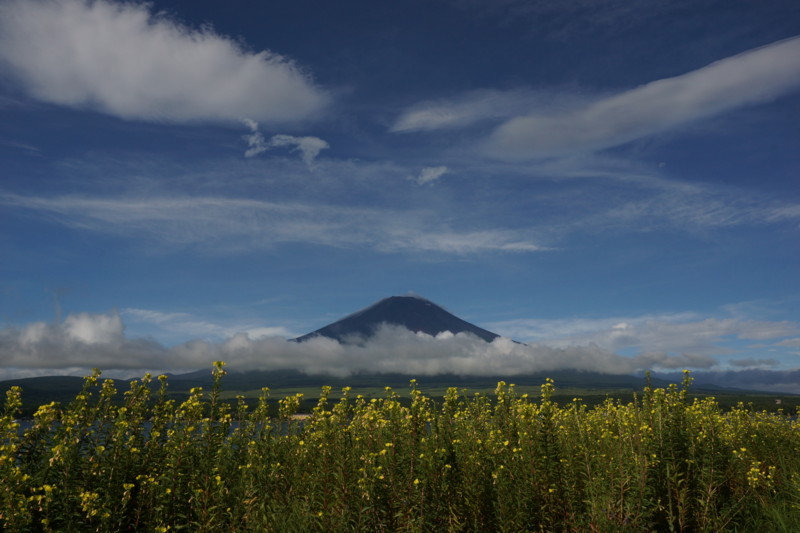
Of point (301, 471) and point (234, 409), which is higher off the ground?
point (234, 409)

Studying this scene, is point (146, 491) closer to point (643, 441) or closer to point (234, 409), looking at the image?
point (234, 409)

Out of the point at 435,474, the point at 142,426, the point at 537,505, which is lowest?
the point at 537,505

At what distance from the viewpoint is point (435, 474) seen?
637 centimetres

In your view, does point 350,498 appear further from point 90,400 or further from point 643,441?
point 643,441

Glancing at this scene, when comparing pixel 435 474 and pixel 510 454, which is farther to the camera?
pixel 510 454

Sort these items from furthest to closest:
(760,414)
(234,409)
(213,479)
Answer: (760,414), (234,409), (213,479)

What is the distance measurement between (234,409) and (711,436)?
28.6 ft

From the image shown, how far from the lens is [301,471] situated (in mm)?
8086

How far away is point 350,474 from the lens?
6.46 m

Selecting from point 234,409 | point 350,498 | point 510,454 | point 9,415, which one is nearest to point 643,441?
point 510,454

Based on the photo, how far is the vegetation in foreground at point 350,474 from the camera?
5.63 meters

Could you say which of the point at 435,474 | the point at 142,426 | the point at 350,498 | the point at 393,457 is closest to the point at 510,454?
the point at 435,474

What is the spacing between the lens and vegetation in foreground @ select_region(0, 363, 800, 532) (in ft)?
18.5

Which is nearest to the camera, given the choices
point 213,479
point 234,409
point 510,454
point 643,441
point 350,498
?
point 213,479
